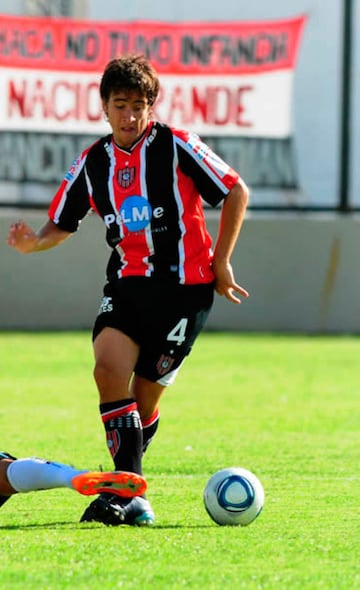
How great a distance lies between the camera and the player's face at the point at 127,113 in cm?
595

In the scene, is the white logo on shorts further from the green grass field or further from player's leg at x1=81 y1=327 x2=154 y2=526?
the green grass field

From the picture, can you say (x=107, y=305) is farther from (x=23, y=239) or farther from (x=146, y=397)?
(x=23, y=239)

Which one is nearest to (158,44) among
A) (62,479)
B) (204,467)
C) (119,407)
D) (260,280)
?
(260,280)

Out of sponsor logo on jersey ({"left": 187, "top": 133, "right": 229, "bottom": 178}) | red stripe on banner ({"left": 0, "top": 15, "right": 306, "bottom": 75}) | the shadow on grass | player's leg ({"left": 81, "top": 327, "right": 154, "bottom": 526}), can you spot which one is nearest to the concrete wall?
red stripe on banner ({"left": 0, "top": 15, "right": 306, "bottom": 75})

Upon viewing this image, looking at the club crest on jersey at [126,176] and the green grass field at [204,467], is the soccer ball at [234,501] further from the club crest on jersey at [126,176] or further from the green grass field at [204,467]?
the club crest on jersey at [126,176]

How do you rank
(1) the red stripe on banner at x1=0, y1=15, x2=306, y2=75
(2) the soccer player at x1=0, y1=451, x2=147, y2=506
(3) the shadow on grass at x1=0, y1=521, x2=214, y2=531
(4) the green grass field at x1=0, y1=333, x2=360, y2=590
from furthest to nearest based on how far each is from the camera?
(1) the red stripe on banner at x1=0, y1=15, x2=306, y2=75
(3) the shadow on grass at x1=0, y1=521, x2=214, y2=531
(2) the soccer player at x1=0, y1=451, x2=147, y2=506
(4) the green grass field at x1=0, y1=333, x2=360, y2=590

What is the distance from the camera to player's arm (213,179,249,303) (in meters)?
6.07

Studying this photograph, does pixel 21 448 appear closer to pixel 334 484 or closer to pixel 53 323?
pixel 334 484

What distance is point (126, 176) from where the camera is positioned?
607cm

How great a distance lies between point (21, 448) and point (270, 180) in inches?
428

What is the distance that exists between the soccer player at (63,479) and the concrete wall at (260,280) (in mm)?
12157

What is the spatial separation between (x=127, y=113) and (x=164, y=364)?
42.3 inches

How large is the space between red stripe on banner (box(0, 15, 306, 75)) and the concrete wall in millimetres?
2013

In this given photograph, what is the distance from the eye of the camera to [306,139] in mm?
19328
